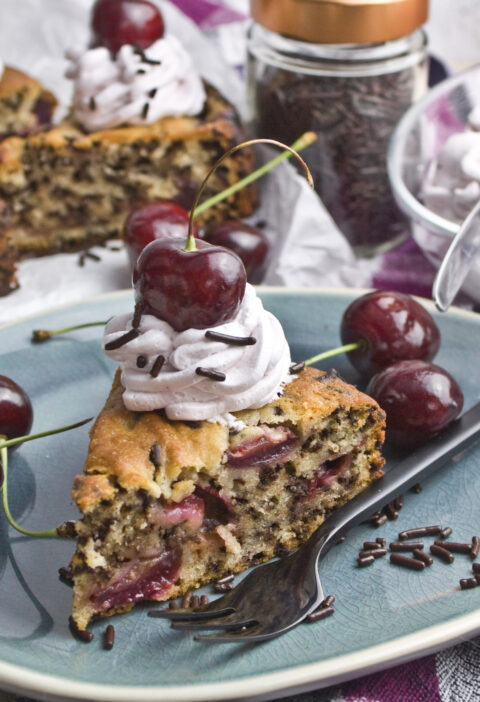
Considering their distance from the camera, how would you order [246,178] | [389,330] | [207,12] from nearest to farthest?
[389,330] → [246,178] → [207,12]

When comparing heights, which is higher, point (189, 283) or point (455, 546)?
point (189, 283)

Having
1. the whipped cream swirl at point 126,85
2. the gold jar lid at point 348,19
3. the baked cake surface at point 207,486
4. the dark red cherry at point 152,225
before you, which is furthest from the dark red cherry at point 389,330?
the whipped cream swirl at point 126,85

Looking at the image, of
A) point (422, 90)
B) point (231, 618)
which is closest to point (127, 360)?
point (231, 618)

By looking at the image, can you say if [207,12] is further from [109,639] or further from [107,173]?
[109,639]

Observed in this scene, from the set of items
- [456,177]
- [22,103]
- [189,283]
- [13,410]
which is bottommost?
[22,103]

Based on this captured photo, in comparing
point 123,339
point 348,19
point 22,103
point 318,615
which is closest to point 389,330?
point 123,339

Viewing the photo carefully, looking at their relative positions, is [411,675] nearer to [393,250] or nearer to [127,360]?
[127,360]
